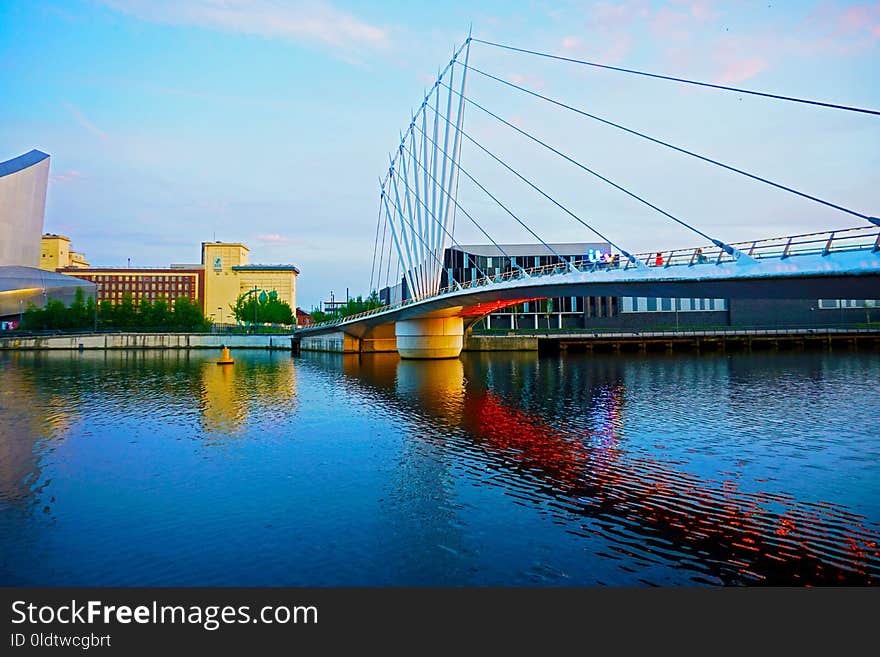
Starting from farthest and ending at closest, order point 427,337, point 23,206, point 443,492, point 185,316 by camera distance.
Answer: point 185,316
point 23,206
point 427,337
point 443,492

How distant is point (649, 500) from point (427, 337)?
157 ft

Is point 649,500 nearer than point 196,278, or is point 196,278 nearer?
point 649,500

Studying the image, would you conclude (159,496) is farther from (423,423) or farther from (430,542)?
(423,423)

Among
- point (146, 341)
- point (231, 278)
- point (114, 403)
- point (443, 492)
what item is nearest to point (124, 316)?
point (146, 341)

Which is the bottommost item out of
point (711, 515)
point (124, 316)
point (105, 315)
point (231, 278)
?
point (711, 515)

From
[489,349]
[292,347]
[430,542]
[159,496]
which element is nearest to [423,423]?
[159,496]

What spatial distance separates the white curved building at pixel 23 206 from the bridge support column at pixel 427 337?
274ft

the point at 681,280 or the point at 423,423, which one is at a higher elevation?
the point at 681,280

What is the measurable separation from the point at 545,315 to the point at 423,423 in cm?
7278

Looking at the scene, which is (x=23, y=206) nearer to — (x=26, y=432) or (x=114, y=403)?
(x=114, y=403)

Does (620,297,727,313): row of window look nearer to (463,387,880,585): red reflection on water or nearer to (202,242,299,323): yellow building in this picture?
(463,387,880,585): red reflection on water

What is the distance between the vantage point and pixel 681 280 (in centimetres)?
2284

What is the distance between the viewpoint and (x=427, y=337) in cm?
5925

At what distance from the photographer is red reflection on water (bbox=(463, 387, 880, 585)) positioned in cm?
859
